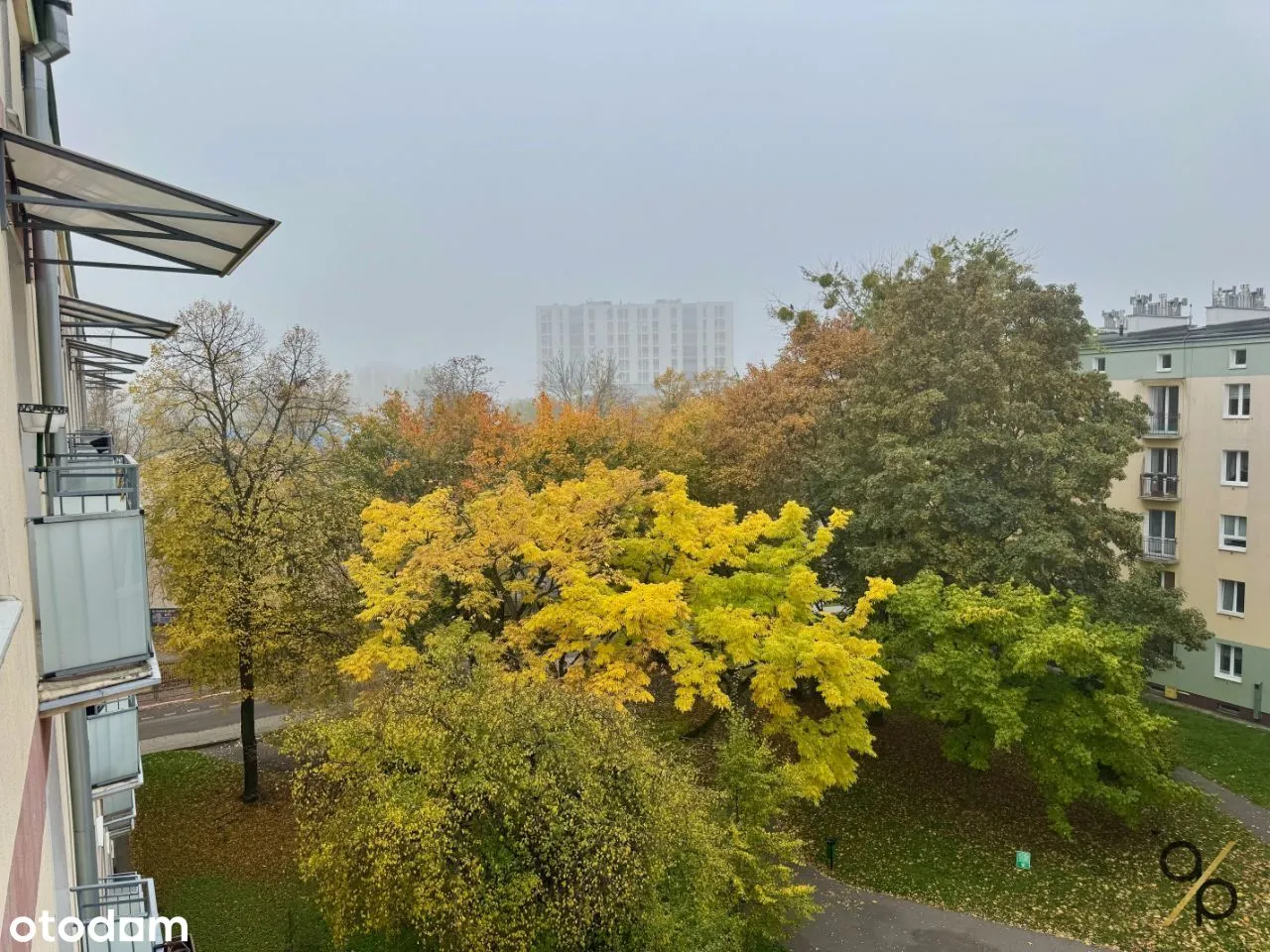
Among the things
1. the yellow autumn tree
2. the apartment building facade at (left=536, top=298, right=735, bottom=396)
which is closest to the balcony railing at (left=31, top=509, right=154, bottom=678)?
the yellow autumn tree

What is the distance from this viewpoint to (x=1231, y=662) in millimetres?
26203

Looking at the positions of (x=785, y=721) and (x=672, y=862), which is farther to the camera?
(x=785, y=721)

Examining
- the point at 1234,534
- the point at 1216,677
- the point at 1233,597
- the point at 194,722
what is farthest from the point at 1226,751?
the point at 194,722

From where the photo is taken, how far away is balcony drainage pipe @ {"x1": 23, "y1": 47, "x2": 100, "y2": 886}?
22.2ft

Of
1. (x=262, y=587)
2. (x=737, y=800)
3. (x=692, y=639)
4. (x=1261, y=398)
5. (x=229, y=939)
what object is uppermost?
(x=1261, y=398)

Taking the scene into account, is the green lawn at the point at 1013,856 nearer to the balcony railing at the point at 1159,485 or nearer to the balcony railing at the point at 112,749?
the balcony railing at the point at 1159,485

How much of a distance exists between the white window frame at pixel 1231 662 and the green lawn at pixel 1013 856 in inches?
354

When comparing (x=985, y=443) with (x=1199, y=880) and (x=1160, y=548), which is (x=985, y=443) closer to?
(x=1199, y=880)

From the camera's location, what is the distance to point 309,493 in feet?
62.6

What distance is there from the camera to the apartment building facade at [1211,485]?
25.3m

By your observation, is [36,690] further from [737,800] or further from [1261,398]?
[1261,398]

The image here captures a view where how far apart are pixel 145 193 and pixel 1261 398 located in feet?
97.2

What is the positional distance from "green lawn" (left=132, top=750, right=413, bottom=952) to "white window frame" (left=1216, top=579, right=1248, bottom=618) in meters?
26.2

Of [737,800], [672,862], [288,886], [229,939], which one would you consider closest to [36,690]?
[672,862]
